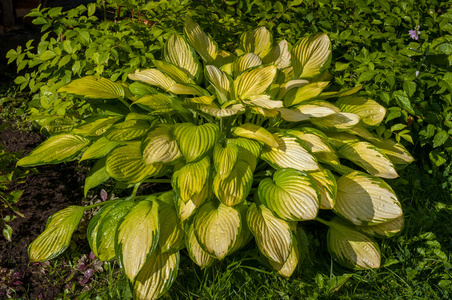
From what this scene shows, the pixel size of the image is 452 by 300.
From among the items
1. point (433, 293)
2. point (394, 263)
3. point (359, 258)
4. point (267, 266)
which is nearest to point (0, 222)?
point (267, 266)

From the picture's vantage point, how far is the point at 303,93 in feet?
7.61

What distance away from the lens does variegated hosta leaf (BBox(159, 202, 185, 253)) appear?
6.27 feet

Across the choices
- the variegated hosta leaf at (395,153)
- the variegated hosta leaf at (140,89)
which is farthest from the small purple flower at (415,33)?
the variegated hosta leaf at (140,89)

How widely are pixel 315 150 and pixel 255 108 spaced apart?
15.2 inches

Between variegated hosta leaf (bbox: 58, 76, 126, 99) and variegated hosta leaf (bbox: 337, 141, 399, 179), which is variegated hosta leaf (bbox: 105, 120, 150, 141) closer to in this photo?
variegated hosta leaf (bbox: 58, 76, 126, 99)

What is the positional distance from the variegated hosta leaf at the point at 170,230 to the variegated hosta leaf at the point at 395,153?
1.27 m

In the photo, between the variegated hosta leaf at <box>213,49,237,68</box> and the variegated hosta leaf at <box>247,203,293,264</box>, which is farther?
the variegated hosta leaf at <box>213,49,237,68</box>

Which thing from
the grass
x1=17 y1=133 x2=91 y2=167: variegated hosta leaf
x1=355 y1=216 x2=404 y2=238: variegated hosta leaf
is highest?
x1=17 y1=133 x2=91 y2=167: variegated hosta leaf

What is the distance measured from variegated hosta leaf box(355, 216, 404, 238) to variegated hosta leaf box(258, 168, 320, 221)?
0.50 metres

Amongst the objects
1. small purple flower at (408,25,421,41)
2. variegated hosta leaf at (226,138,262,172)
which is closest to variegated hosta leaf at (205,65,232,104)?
variegated hosta leaf at (226,138,262,172)

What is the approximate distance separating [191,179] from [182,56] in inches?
36.2

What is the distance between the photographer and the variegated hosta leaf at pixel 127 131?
1995 mm

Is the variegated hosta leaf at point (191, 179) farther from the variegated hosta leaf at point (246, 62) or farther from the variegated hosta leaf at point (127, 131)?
the variegated hosta leaf at point (246, 62)

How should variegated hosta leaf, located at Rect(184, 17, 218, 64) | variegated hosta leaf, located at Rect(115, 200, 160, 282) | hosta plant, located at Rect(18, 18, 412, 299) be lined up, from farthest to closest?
1. variegated hosta leaf, located at Rect(184, 17, 218, 64)
2. hosta plant, located at Rect(18, 18, 412, 299)
3. variegated hosta leaf, located at Rect(115, 200, 160, 282)
